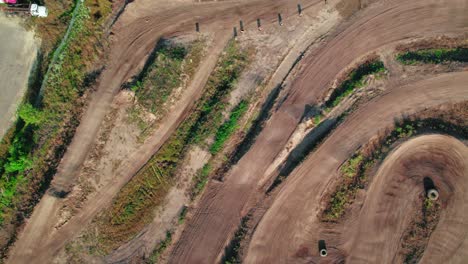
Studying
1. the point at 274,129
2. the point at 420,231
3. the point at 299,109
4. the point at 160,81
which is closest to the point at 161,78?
the point at 160,81

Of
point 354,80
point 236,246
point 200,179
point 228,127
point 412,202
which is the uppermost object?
point 354,80

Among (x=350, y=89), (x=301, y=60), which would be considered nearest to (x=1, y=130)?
(x=301, y=60)

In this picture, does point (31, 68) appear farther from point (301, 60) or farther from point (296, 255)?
point (296, 255)

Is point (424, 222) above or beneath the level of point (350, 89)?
beneath

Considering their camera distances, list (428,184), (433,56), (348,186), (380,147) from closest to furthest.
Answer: (428,184), (348,186), (380,147), (433,56)

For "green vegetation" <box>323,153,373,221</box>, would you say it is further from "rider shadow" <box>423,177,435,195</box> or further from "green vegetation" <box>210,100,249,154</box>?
"green vegetation" <box>210,100,249,154</box>

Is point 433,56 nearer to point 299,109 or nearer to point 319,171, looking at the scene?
point 299,109
